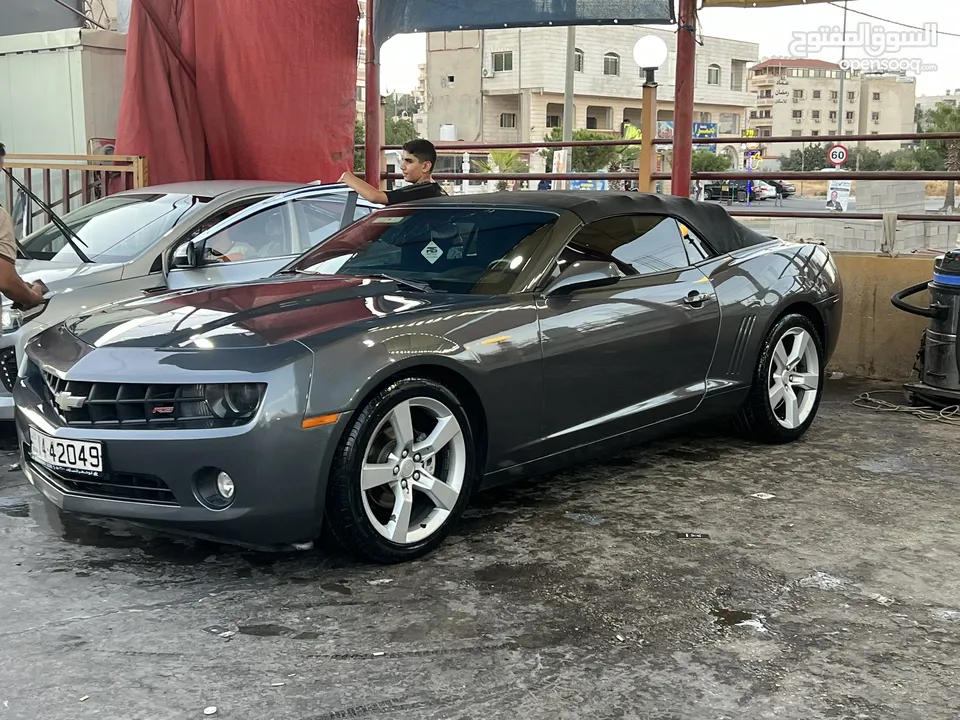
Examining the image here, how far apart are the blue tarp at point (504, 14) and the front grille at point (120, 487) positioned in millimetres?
6086

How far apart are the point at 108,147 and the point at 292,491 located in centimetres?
760

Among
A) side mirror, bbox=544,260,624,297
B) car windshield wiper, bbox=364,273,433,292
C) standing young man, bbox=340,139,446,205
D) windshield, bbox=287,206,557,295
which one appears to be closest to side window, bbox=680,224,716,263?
side mirror, bbox=544,260,624,297

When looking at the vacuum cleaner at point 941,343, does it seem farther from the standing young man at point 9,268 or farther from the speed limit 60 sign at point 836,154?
the speed limit 60 sign at point 836,154

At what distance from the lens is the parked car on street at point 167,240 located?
19.4 feet

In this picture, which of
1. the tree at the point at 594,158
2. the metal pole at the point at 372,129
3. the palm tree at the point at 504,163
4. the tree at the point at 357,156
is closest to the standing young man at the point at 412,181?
the metal pole at the point at 372,129

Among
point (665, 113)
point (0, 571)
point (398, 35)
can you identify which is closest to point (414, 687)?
point (0, 571)

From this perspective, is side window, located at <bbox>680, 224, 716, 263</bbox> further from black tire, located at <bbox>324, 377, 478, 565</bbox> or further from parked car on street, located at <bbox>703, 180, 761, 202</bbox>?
parked car on street, located at <bbox>703, 180, 761, 202</bbox>

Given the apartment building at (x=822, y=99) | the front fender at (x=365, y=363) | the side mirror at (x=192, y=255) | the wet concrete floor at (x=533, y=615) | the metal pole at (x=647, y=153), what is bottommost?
the wet concrete floor at (x=533, y=615)

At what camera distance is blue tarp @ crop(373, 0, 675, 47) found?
8.47 metres

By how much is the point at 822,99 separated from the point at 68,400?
276 feet

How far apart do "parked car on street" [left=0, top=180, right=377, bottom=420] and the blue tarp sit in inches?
99.0

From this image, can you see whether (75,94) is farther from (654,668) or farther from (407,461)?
(654,668)

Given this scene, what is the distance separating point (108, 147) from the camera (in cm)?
1005

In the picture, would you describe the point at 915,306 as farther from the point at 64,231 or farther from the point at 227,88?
the point at 227,88
